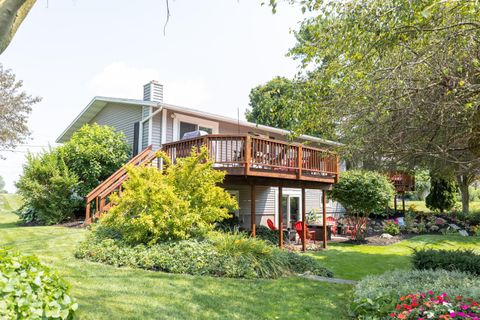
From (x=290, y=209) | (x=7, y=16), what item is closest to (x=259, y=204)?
(x=290, y=209)

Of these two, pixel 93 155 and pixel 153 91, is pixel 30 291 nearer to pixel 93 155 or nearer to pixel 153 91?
pixel 93 155

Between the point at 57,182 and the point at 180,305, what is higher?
the point at 57,182

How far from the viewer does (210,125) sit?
635 inches

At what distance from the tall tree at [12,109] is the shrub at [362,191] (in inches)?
912

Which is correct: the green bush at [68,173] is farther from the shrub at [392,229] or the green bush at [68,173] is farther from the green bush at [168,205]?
the shrub at [392,229]

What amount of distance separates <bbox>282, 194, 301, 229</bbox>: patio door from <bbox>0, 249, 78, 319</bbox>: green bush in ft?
52.2

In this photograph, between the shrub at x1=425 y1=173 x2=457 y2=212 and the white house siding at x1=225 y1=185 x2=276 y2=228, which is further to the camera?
the shrub at x1=425 y1=173 x2=457 y2=212

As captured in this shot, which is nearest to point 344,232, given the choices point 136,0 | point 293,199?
point 293,199

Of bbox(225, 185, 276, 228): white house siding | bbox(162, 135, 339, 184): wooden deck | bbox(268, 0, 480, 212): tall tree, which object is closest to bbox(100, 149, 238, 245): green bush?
bbox(162, 135, 339, 184): wooden deck

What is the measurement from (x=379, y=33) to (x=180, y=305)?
495cm

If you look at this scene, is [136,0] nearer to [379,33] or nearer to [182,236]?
[379,33]

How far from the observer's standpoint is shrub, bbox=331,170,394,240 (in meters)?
15.4

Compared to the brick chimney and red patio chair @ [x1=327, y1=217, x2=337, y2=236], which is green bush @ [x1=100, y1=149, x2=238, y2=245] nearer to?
the brick chimney

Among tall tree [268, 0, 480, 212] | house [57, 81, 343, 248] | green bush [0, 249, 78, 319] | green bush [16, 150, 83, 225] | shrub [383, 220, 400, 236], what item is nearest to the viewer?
green bush [0, 249, 78, 319]
